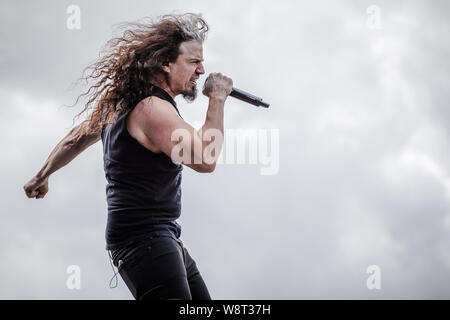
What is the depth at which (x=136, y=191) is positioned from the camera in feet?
6.79

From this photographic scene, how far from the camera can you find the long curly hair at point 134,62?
7.48 feet

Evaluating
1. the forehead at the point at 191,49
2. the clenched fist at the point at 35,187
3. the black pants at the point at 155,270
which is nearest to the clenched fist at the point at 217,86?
the forehead at the point at 191,49

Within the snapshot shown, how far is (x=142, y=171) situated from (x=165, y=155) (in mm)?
114

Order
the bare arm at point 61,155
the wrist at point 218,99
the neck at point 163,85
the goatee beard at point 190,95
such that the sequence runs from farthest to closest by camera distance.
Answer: the bare arm at point 61,155
the goatee beard at point 190,95
the neck at point 163,85
the wrist at point 218,99

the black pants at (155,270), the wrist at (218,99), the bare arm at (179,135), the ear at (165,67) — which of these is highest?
the ear at (165,67)

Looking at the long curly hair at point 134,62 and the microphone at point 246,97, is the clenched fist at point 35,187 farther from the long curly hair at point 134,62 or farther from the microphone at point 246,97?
the microphone at point 246,97

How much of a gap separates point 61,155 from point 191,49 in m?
0.86

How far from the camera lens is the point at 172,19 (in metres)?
2.53

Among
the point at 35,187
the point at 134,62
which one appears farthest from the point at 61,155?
the point at 134,62

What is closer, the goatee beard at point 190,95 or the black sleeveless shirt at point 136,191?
the black sleeveless shirt at point 136,191

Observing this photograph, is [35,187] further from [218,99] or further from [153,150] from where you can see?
[218,99]

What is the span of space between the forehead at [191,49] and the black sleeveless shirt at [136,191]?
0.33 meters
